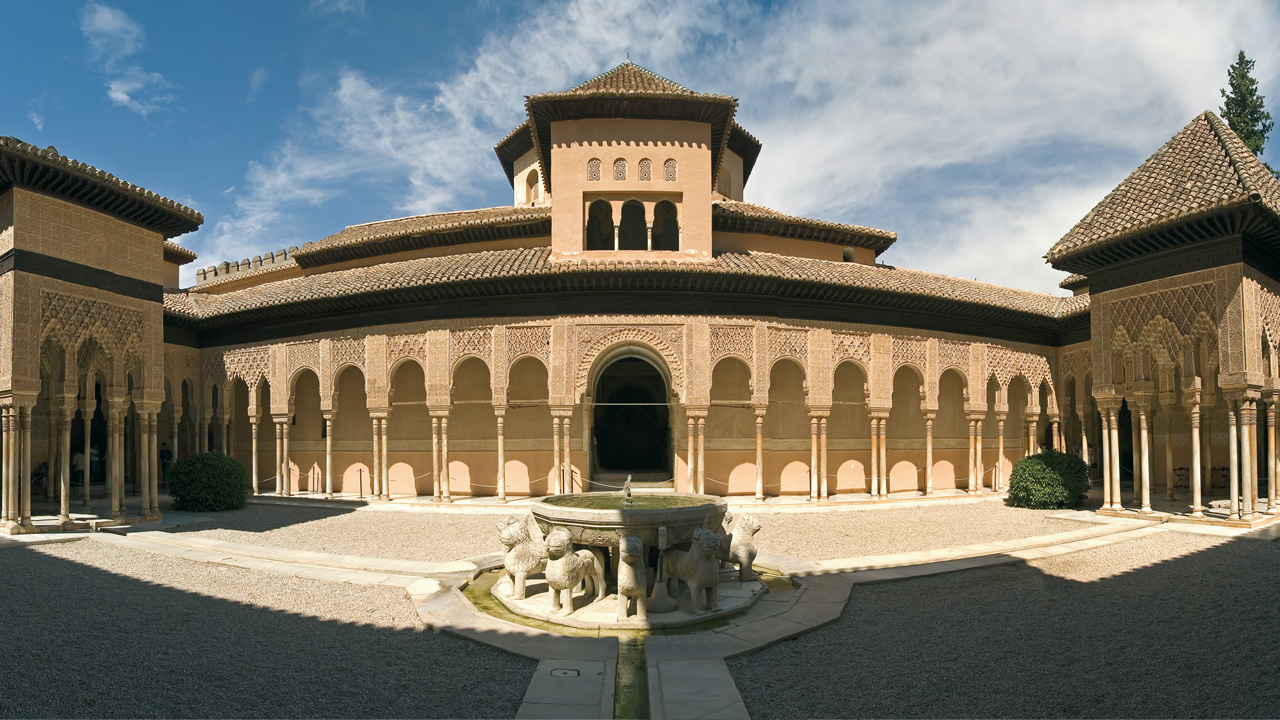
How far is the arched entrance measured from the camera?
19859 millimetres

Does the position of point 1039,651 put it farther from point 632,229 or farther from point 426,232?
point 426,232

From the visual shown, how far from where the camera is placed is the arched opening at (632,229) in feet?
62.8

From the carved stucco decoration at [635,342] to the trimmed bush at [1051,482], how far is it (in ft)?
26.1

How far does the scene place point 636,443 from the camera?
20.2 m

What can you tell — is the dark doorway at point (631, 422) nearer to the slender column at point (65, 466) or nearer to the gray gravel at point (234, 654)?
the slender column at point (65, 466)

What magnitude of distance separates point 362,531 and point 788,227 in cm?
1366

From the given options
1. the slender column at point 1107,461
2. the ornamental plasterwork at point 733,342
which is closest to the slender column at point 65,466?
the ornamental plasterwork at point 733,342

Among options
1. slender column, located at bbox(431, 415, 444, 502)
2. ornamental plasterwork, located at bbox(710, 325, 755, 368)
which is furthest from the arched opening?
slender column, located at bbox(431, 415, 444, 502)

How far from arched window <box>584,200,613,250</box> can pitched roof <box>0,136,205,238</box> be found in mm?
8660

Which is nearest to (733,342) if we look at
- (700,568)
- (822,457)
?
(822,457)

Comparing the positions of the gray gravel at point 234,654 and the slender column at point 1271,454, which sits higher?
the slender column at point 1271,454

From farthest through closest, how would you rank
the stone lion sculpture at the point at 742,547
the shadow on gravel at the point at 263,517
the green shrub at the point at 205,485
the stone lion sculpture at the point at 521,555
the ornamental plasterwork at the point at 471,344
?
the ornamental plasterwork at the point at 471,344
the green shrub at the point at 205,485
the shadow on gravel at the point at 263,517
the stone lion sculpture at the point at 742,547
the stone lion sculpture at the point at 521,555

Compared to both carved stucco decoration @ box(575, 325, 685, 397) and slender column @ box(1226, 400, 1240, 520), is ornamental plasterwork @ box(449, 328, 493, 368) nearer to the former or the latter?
carved stucco decoration @ box(575, 325, 685, 397)

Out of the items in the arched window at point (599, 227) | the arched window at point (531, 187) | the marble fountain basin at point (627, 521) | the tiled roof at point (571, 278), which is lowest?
the marble fountain basin at point (627, 521)
